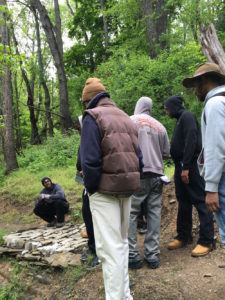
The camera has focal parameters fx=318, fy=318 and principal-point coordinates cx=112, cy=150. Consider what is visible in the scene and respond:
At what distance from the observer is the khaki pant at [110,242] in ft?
9.80

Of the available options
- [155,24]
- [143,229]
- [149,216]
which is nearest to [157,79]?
[155,24]

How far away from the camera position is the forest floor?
138 inches

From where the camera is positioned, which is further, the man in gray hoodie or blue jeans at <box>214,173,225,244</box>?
the man in gray hoodie

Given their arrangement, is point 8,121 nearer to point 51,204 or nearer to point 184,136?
point 51,204

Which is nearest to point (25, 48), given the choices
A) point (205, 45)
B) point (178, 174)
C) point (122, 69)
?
point (122, 69)

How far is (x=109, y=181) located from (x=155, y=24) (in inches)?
492

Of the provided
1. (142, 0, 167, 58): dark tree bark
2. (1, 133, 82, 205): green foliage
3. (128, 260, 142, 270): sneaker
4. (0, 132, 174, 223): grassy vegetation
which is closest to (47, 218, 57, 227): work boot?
(0, 132, 174, 223): grassy vegetation

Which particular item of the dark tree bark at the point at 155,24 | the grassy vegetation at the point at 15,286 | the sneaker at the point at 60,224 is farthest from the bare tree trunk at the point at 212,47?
the dark tree bark at the point at 155,24

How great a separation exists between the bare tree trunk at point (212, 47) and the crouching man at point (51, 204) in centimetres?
415

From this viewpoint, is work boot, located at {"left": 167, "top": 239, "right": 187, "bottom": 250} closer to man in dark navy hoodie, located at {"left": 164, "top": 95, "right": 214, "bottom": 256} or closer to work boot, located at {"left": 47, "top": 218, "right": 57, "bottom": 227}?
man in dark navy hoodie, located at {"left": 164, "top": 95, "right": 214, "bottom": 256}

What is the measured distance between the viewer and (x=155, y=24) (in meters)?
13.9

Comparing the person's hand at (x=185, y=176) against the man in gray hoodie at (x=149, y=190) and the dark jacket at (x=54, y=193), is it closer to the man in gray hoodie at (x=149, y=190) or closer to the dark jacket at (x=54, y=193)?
the man in gray hoodie at (x=149, y=190)

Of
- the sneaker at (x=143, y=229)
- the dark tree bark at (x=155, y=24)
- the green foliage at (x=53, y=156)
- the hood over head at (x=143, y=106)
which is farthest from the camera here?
the dark tree bark at (x=155, y=24)

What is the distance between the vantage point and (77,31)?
69.7ft
